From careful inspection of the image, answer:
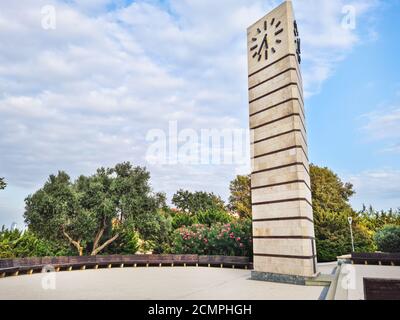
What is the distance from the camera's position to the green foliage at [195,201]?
185 ft

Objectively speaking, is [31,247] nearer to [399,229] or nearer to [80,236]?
[80,236]

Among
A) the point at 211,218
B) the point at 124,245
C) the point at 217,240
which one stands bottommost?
the point at 124,245

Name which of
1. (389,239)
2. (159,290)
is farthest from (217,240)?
(389,239)

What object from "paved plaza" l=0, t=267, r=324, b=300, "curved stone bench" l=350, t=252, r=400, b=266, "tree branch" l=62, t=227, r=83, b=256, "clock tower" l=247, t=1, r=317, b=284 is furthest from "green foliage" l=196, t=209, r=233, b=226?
"paved plaza" l=0, t=267, r=324, b=300

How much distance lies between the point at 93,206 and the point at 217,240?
8969 mm

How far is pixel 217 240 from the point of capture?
2048 cm

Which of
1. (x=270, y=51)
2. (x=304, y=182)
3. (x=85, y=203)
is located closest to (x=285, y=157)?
(x=304, y=182)

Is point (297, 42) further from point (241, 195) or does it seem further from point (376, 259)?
point (241, 195)

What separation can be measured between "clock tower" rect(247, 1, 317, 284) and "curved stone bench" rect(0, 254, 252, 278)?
512 cm

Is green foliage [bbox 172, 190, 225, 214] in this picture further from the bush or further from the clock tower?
the clock tower

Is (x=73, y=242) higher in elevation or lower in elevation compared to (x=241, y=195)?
lower

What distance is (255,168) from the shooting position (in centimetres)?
1434
